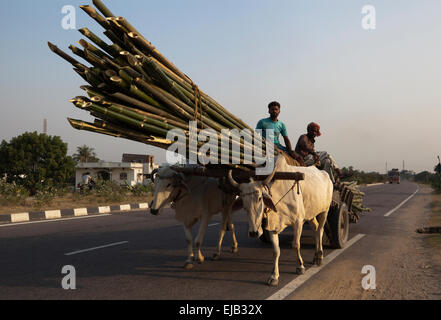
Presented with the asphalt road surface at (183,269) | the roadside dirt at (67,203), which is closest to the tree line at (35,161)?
the roadside dirt at (67,203)

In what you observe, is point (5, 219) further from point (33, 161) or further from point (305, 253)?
point (33, 161)

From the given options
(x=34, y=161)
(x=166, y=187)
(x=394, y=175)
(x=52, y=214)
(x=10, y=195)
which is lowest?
(x=52, y=214)

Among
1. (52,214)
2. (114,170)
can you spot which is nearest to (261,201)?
(52,214)

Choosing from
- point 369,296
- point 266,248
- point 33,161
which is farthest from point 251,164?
point 33,161

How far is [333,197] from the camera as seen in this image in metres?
7.19

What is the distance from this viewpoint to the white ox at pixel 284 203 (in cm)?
498

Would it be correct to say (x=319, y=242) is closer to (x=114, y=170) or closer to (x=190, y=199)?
(x=190, y=199)

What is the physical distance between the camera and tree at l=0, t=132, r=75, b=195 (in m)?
31.8

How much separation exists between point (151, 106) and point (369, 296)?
339 cm

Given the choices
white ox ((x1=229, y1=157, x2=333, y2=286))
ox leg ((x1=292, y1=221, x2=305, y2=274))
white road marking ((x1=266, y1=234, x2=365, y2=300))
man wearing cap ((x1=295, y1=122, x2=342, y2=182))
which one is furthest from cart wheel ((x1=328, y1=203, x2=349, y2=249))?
ox leg ((x1=292, y1=221, x2=305, y2=274))

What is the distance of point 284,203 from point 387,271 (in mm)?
1954

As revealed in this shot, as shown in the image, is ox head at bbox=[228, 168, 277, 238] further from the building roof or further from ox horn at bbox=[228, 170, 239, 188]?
the building roof

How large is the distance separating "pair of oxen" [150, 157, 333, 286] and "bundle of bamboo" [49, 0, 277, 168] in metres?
0.89

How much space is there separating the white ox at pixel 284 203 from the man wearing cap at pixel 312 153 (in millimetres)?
684
